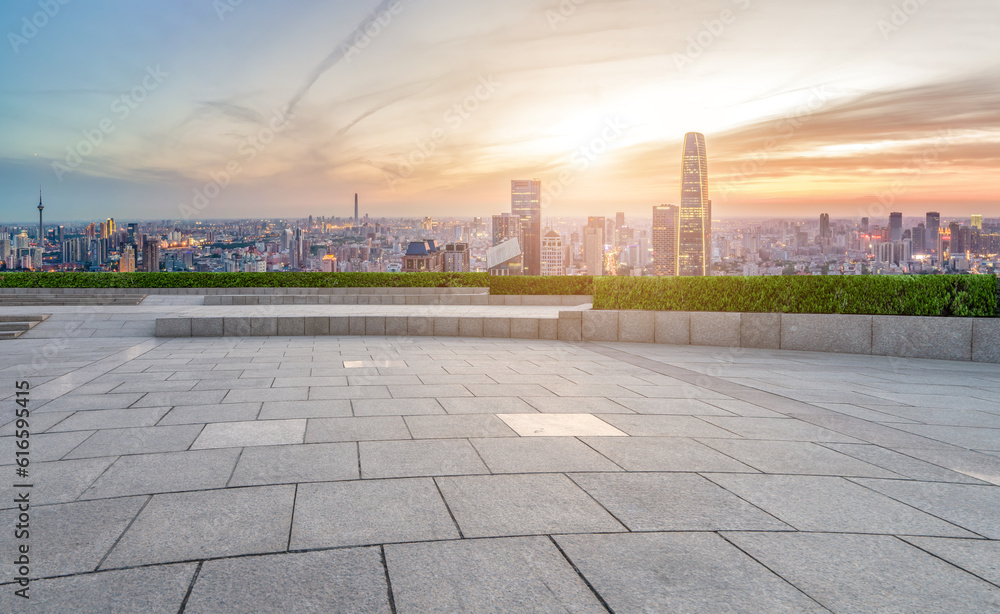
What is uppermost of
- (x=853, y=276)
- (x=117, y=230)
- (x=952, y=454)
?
(x=117, y=230)

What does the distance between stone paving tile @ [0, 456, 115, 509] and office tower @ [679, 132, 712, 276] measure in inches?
1282

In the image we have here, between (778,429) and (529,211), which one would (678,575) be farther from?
(529,211)

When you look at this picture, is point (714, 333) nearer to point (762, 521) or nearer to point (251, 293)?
point (762, 521)

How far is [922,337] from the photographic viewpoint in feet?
34.3

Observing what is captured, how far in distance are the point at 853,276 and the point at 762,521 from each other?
934cm

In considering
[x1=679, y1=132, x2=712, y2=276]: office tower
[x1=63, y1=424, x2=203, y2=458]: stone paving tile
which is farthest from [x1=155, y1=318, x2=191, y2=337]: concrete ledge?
[x1=679, y1=132, x2=712, y2=276]: office tower

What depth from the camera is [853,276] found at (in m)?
11.0

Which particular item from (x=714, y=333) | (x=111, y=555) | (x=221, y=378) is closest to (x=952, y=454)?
(x=111, y=555)

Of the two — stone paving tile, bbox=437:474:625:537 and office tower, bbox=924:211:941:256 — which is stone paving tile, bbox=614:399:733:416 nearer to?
stone paving tile, bbox=437:474:625:537

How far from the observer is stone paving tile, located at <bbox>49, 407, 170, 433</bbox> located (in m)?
5.36

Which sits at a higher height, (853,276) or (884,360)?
(853,276)

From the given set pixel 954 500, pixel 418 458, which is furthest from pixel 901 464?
pixel 418 458

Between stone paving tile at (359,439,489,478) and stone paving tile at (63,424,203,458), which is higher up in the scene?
stone paving tile at (359,439,489,478)

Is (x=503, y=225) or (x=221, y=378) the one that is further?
(x=503, y=225)
